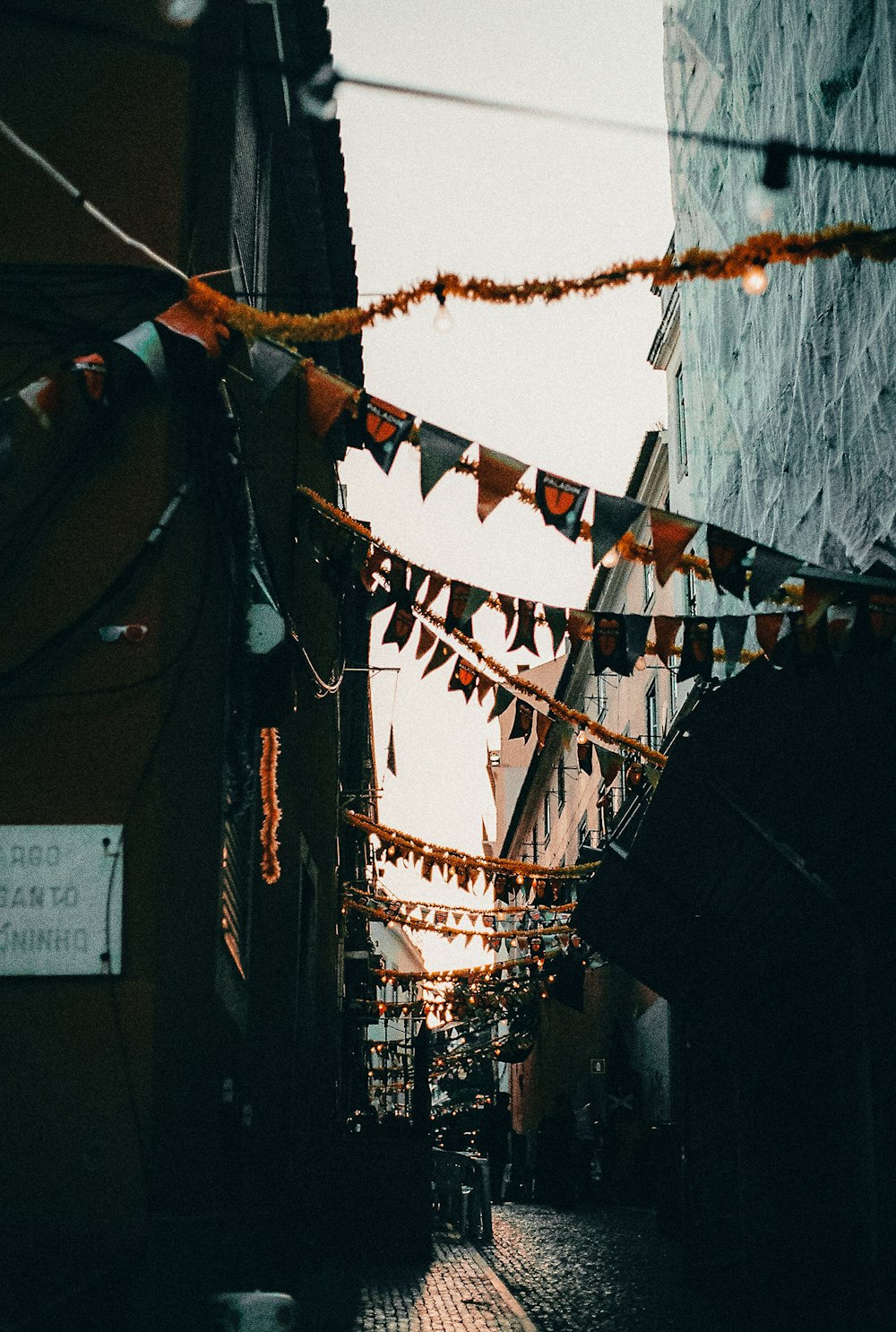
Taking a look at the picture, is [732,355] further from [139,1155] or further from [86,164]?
[139,1155]

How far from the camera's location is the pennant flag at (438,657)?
428 inches

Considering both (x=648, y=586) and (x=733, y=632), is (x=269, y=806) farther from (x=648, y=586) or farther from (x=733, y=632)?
(x=648, y=586)

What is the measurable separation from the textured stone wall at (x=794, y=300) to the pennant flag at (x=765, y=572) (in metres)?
2.11

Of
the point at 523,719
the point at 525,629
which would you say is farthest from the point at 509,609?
the point at 523,719

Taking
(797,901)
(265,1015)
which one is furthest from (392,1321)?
(797,901)

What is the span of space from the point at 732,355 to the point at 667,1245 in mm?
9794

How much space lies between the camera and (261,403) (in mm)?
7426

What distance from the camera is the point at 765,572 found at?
7684 mm

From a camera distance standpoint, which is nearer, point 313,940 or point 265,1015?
point 265,1015

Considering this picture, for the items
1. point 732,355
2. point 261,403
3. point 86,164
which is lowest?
point 261,403

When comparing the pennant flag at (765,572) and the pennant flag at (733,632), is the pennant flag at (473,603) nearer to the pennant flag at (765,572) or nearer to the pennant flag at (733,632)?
the pennant flag at (733,632)

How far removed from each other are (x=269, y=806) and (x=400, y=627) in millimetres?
1970

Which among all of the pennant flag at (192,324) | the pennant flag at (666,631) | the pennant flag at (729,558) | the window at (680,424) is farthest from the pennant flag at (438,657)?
the window at (680,424)

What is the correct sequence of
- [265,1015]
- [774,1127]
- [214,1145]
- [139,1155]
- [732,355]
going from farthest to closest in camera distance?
1. [732,355]
2. [774,1127]
3. [265,1015]
4. [214,1145]
5. [139,1155]
